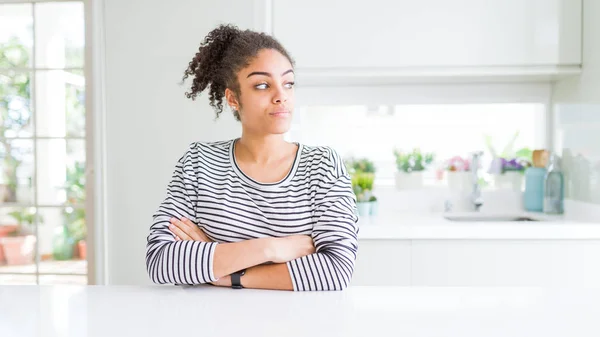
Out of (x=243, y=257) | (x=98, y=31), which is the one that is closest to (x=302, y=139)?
(x=98, y=31)

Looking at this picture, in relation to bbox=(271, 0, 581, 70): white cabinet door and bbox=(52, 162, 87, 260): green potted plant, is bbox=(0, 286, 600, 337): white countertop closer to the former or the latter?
bbox=(271, 0, 581, 70): white cabinet door

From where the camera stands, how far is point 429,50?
8.63 ft

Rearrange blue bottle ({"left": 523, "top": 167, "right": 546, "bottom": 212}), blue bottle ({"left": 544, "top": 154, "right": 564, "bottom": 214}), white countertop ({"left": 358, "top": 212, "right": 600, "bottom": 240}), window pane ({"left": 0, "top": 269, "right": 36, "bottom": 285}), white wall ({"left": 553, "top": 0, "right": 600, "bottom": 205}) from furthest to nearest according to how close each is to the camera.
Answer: window pane ({"left": 0, "top": 269, "right": 36, "bottom": 285}) < blue bottle ({"left": 523, "top": 167, "right": 546, "bottom": 212}) < blue bottle ({"left": 544, "top": 154, "right": 564, "bottom": 214}) < white wall ({"left": 553, "top": 0, "right": 600, "bottom": 205}) < white countertop ({"left": 358, "top": 212, "right": 600, "bottom": 240})

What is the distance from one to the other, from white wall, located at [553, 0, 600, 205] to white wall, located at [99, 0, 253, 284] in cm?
165

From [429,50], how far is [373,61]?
0.26m

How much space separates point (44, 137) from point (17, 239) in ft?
1.91

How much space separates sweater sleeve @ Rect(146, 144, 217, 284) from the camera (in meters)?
1.31

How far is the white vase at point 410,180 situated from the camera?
10.1 feet

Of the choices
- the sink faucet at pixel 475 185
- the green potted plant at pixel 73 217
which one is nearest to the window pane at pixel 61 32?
the green potted plant at pixel 73 217

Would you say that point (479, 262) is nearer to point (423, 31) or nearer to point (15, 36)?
point (423, 31)

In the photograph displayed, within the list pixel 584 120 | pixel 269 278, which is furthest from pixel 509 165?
pixel 269 278

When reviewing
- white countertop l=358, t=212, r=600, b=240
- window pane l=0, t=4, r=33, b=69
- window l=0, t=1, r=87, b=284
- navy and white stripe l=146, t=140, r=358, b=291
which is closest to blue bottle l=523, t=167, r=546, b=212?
white countertop l=358, t=212, r=600, b=240

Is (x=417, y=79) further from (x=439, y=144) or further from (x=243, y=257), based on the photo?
(x=243, y=257)

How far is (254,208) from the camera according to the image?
1461 millimetres
